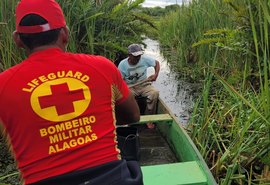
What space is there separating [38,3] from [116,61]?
5179mm

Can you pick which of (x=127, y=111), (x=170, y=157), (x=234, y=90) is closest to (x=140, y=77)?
(x=170, y=157)

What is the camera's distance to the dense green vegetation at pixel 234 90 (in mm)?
2818

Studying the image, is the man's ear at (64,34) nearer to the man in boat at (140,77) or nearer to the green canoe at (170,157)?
the green canoe at (170,157)

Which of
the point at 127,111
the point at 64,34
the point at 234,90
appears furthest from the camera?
the point at 234,90

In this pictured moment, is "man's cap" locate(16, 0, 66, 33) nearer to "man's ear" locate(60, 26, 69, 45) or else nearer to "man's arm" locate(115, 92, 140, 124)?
"man's ear" locate(60, 26, 69, 45)

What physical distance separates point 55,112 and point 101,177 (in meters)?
0.29

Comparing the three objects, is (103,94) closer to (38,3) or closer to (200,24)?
(38,3)

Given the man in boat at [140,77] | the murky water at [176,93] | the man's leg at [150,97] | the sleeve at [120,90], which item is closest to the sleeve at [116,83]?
the sleeve at [120,90]

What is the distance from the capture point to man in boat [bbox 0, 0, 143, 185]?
132cm

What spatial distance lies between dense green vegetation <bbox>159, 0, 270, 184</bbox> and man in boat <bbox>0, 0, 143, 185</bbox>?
48.3 inches

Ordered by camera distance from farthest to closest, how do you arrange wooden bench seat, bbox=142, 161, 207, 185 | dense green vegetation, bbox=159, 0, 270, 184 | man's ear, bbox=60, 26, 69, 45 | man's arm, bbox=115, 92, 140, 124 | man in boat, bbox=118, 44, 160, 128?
1. man in boat, bbox=118, 44, 160, 128
2. dense green vegetation, bbox=159, 0, 270, 184
3. wooden bench seat, bbox=142, 161, 207, 185
4. man's arm, bbox=115, 92, 140, 124
5. man's ear, bbox=60, 26, 69, 45

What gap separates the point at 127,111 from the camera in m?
1.72

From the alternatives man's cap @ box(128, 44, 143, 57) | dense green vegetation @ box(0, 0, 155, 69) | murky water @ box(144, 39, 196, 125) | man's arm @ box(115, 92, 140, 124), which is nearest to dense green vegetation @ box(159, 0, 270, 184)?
murky water @ box(144, 39, 196, 125)

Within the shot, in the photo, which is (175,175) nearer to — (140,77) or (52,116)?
(52,116)
